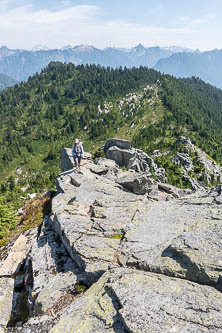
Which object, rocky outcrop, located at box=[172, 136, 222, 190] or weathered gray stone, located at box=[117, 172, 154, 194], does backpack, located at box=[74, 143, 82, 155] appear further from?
rocky outcrop, located at box=[172, 136, 222, 190]

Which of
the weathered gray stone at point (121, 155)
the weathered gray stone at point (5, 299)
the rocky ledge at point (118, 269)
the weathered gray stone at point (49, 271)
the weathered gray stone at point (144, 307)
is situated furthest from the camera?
the weathered gray stone at point (121, 155)

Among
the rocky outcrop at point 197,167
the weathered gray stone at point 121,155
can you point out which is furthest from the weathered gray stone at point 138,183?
the rocky outcrop at point 197,167

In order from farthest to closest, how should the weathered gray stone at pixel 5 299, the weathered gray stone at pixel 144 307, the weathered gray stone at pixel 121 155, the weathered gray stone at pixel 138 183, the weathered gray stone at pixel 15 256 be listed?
the weathered gray stone at pixel 121 155 < the weathered gray stone at pixel 138 183 < the weathered gray stone at pixel 15 256 < the weathered gray stone at pixel 5 299 < the weathered gray stone at pixel 144 307

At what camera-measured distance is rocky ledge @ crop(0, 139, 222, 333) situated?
29.0 feet

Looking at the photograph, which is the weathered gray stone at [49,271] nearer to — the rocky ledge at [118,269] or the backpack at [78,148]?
the rocky ledge at [118,269]

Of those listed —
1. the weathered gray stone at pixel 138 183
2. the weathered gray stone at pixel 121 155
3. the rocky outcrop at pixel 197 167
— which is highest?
the weathered gray stone at pixel 138 183

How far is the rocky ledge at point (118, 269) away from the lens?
8.84 m

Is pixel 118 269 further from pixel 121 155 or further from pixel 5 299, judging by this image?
pixel 121 155

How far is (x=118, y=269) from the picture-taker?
11.6 m

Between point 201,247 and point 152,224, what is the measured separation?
4.09 meters

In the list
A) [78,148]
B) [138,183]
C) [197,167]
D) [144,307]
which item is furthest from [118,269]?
[197,167]

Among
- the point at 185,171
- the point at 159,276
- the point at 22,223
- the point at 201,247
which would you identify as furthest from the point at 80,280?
the point at 185,171

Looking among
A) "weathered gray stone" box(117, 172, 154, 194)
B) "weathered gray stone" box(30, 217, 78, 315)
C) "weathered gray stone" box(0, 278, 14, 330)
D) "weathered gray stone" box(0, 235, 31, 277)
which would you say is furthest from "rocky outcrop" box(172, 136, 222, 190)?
"weathered gray stone" box(0, 278, 14, 330)

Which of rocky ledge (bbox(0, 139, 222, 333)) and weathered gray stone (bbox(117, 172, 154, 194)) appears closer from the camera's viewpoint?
rocky ledge (bbox(0, 139, 222, 333))
